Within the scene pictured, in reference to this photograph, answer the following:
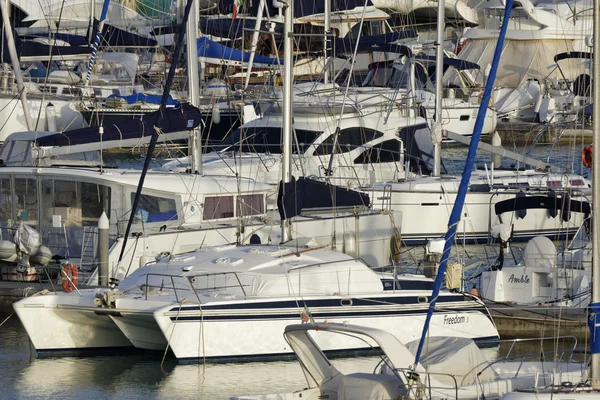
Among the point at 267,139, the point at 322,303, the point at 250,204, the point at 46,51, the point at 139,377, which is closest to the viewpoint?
the point at 139,377

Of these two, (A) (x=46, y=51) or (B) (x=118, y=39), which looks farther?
(B) (x=118, y=39)

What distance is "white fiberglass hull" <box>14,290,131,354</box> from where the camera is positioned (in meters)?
18.7

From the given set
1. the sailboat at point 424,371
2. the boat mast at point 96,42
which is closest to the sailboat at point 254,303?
the sailboat at point 424,371

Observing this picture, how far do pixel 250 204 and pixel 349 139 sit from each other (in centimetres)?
798

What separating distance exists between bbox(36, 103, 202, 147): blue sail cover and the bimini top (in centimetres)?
415

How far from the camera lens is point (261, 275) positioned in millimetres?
18844

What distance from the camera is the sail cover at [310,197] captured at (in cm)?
2092

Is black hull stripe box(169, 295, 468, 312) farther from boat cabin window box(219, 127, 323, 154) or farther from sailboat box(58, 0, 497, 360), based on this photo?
boat cabin window box(219, 127, 323, 154)

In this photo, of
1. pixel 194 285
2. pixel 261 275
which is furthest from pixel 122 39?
pixel 261 275

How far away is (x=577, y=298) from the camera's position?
67.0 feet

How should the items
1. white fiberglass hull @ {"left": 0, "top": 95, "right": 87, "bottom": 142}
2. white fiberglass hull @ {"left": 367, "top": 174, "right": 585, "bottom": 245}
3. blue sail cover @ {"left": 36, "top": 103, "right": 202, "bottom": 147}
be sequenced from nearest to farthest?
blue sail cover @ {"left": 36, "top": 103, "right": 202, "bottom": 147}, white fiberglass hull @ {"left": 367, "top": 174, "right": 585, "bottom": 245}, white fiberglass hull @ {"left": 0, "top": 95, "right": 87, "bottom": 142}

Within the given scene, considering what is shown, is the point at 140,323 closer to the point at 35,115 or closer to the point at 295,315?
the point at 295,315

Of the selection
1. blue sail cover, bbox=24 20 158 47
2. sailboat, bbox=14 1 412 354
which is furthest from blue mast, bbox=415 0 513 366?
blue sail cover, bbox=24 20 158 47

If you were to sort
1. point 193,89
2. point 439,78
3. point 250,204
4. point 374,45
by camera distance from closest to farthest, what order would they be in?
1. point 250,204
2. point 193,89
3. point 439,78
4. point 374,45
